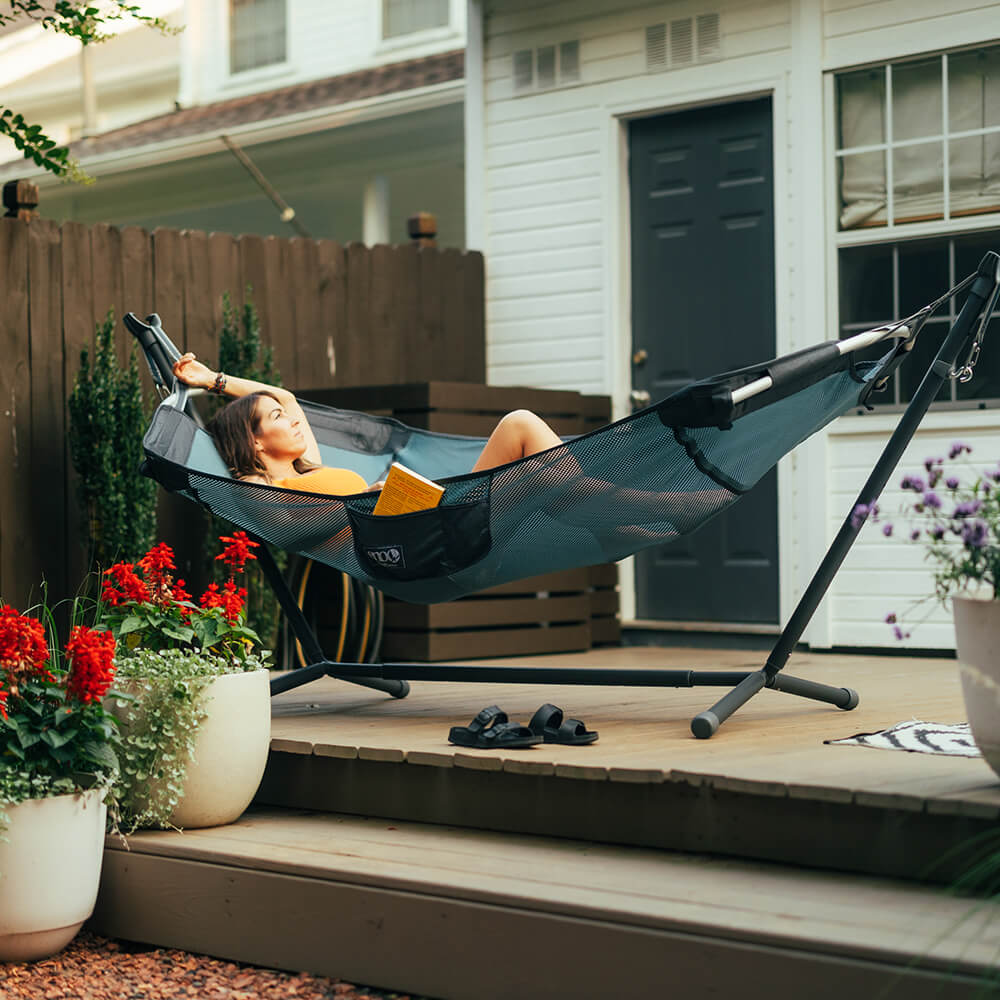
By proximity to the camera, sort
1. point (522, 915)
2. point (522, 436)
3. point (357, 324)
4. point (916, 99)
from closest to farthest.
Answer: point (522, 915) → point (522, 436) → point (916, 99) → point (357, 324)

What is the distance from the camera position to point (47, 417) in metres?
5.24

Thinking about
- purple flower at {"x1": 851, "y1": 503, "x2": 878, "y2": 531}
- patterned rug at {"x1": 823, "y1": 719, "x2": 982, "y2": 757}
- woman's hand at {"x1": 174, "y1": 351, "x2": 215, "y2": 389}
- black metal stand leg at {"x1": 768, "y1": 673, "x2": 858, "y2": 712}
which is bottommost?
patterned rug at {"x1": 823, "y1": 719, "x2": 982, "y2": 757}

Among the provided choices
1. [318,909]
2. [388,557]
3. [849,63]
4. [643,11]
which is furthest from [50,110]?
[318,909]

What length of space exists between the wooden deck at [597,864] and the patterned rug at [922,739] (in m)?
0.09

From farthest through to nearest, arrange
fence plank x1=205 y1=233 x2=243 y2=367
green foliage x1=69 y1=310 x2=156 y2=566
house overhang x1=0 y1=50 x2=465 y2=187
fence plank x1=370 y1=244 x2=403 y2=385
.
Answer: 1. house overhang x1=0 y1=50 x2=465 y2=187
2. fence plank x1=370 y1=244 x2=403 y2=385
3. fence plank x1=205 y1=233 x2=243 y2=367
4. green foliage x1=69 y1=310 x2=156 y2=566

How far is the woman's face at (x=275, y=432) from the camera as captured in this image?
417cm

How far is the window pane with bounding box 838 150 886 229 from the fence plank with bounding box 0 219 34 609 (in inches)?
118

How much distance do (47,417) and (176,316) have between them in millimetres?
673

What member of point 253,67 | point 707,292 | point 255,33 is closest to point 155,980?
point 707,292

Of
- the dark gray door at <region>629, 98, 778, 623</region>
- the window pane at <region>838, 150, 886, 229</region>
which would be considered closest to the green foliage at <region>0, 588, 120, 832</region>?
Answer: the dark gray door at <region>629, 98, 778, 623</region>

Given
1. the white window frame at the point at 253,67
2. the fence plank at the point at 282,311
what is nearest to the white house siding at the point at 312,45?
the white window frame at the point at 253,67

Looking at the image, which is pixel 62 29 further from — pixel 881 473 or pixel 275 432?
pixel 881 473

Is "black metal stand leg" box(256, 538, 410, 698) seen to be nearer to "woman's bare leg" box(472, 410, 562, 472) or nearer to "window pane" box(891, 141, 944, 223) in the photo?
"woman's bare leg" box(472, 410, 562, 472)

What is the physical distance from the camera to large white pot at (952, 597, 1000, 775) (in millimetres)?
2455
